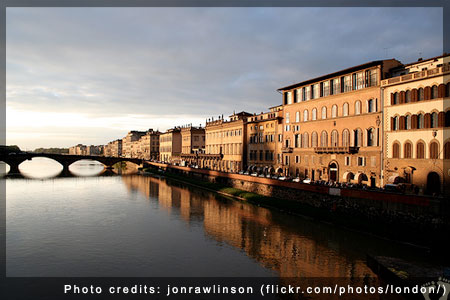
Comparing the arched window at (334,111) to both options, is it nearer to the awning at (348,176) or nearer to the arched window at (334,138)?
the arched window at (334,138)

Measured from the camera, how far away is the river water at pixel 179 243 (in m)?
21.9

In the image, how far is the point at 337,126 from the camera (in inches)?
1738

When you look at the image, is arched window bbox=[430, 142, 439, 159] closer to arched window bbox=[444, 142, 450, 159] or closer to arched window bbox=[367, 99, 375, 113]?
arched window bbox=[444, 142, 450, 159]

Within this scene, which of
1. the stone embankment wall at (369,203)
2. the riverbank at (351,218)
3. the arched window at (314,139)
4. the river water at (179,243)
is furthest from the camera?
the arched window at (314,139)

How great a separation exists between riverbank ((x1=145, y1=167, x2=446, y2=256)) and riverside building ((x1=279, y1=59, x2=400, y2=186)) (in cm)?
581

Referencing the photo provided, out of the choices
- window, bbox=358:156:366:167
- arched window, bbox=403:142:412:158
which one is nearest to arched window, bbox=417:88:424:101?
arched window, bbox=403:142:412:158

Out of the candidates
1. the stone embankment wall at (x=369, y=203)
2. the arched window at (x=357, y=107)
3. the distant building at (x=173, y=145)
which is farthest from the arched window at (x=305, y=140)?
the distant building at (x=173, y=145)

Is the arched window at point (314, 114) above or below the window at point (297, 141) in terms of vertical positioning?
above

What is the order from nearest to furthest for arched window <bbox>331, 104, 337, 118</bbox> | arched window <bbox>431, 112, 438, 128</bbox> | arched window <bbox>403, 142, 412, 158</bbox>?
arched window <bbox>431, 112, 438, 128</bbox>
arched window <bbox>403, 142, 412, 158</bbox>
arched window <bbox>331, 104, 337, 118</bbox>

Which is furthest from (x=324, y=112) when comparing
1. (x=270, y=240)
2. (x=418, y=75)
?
(x=270, y=240)

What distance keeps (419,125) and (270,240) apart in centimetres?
2037

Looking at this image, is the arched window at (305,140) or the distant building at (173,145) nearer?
the arched window at (305,140)

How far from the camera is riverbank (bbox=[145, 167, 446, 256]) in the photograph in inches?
1016

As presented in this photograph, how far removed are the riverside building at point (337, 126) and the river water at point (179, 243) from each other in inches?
432
